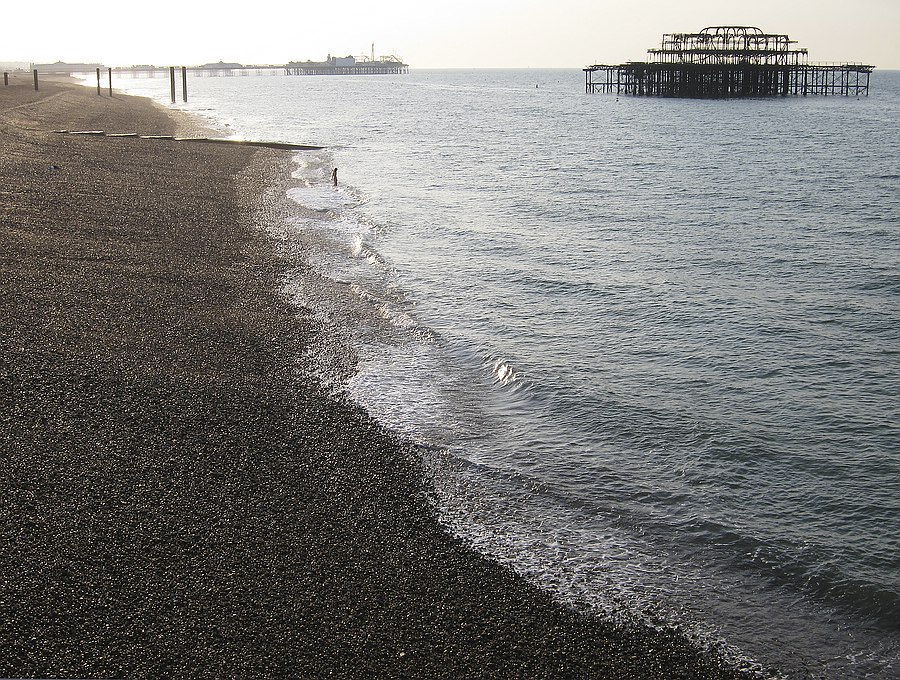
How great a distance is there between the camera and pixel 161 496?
25.6 ft

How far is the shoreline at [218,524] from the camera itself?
19.5 ft

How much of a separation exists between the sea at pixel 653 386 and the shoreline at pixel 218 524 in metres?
0.61

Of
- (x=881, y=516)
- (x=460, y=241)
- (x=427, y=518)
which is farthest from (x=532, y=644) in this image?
(x=460, y=241)

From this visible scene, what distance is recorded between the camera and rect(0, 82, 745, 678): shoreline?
595cm

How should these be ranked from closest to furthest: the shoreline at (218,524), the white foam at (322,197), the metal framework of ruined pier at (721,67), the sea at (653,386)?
the shoreline at (218,524) → the sea at (653,386) → the white foam at (322,197) → the metal framework of ruined pier at (721,67)

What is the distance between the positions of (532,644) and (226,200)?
2024 cm

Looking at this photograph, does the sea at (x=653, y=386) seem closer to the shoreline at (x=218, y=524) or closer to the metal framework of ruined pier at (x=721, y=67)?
the shoreline at (x=218, y=524)

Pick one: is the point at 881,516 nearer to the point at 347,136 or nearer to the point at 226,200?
the point at 226,200

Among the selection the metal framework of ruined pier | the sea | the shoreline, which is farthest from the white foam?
the metal framework of ruined pier

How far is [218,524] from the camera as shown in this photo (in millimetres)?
7422

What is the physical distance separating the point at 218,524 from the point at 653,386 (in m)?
6.92

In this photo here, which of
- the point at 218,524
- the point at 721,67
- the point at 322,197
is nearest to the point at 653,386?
the point at 218,524

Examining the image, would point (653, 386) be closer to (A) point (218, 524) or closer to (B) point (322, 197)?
(A) point (218, 524)

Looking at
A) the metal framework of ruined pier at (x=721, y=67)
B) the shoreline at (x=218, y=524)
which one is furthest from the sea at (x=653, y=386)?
the metal framework of ruined pier at (x=721, y=67)
